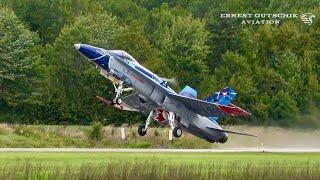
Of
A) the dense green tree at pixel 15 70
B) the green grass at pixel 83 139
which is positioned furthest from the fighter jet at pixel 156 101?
the dense green tree at pixel 15 70

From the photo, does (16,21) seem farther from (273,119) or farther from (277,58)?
(273,119)

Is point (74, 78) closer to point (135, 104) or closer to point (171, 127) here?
point (135, 104)

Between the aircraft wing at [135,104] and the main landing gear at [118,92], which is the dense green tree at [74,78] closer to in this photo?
the aircraft wing at [135,104]

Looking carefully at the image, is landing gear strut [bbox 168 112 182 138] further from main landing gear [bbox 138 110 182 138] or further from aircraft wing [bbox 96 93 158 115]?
aircraft wing [bbox 96 93 158 115]

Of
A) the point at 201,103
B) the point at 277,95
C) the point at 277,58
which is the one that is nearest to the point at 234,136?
the point at 201,103

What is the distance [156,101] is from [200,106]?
1.97m

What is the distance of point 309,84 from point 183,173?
39052mm

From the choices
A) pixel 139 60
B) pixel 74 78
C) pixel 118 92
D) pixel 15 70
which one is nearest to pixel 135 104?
pixel 118 92

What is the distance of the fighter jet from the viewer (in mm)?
38656

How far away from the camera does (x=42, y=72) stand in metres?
73.8

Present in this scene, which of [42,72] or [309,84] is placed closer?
[309,84]

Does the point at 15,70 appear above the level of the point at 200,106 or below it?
above

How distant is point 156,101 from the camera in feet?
134

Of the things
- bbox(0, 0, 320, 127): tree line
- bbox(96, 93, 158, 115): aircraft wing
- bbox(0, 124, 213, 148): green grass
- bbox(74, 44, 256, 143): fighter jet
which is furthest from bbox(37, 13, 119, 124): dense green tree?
bbox(96, 93, 158, 115): aircraft wing
